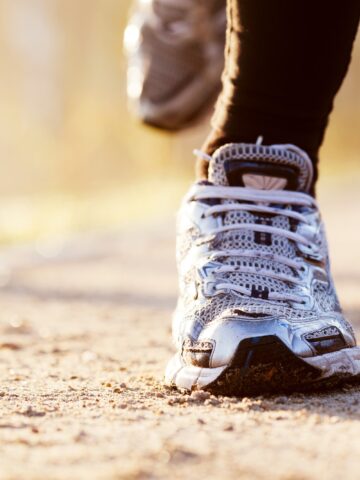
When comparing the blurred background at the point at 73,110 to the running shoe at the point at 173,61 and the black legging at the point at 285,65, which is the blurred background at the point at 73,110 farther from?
the black legging at the point at 285,65

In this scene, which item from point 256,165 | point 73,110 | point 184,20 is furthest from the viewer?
point 73,110

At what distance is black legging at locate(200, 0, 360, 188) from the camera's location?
1.20 meters

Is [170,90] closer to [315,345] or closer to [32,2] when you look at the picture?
[315,345]

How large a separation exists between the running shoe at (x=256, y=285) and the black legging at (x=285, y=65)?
0.13 feet

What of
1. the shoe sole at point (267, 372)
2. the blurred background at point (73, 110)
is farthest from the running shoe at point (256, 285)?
the blurred background at point (73, 110)

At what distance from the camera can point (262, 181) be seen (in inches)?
50.1

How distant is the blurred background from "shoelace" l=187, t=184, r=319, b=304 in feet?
43.3

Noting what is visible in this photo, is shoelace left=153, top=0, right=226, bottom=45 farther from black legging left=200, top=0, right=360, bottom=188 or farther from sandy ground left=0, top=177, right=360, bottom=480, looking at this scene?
black legging left=200, top=0, right=360, bottom=188

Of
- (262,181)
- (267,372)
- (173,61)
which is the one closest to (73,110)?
(173,61)

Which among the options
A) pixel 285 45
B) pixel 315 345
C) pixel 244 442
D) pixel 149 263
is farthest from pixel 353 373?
pixel 149 263

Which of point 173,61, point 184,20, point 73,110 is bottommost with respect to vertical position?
point 73,110

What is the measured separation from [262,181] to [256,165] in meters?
0.02

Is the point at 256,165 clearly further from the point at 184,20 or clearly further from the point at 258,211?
the point at 184,20

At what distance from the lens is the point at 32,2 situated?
23469mm
